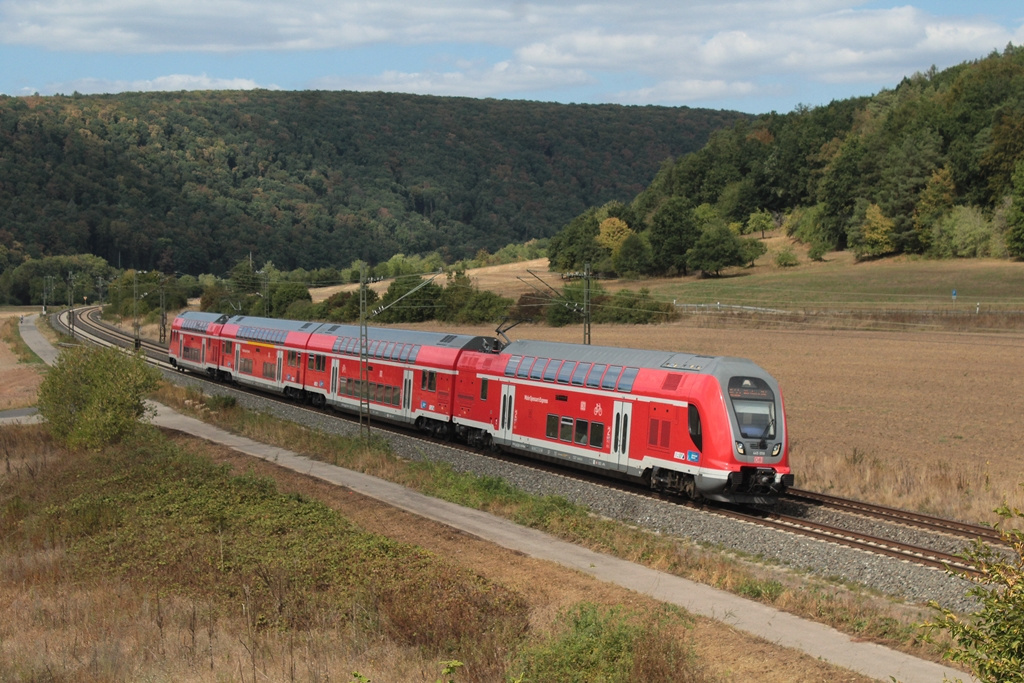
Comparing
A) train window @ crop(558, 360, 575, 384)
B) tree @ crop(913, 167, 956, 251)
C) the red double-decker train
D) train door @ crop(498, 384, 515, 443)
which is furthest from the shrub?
train window @ crop(558, 360, 575, 384)

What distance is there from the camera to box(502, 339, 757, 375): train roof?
28578mm

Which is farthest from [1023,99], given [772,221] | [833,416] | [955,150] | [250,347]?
[250,347]

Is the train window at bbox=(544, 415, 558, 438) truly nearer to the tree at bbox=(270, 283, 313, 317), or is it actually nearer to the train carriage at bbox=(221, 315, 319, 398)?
the train carriage at bbox=(221, 315, 319, 398)

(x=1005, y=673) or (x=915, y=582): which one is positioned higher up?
(x=1005, y=673)

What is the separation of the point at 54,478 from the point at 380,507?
1192cm

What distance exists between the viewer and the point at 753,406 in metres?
27.6

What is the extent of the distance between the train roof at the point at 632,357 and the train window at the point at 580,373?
26cm

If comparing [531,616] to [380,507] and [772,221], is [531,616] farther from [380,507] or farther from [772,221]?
[772,221]

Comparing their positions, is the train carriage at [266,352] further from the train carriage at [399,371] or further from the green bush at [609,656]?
the green bush at [609,656]

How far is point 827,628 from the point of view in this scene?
687 inches

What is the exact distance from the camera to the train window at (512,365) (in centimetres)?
3641

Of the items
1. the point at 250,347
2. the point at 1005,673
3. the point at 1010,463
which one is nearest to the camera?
the point at 1005,673

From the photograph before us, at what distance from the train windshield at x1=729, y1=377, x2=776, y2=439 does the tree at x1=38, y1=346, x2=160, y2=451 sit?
2359cm

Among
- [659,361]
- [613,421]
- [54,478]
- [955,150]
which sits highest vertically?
[955,150]
